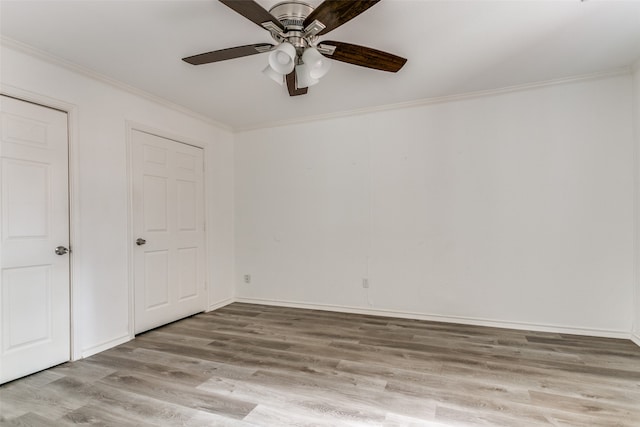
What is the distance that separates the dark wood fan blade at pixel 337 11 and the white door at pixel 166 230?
91.4 inches

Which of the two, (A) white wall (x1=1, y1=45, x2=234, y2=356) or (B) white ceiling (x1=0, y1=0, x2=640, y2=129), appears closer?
(B) white ceiling (x1=0, y1=0, x2=640, y2=129)

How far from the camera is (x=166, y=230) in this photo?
3.43m

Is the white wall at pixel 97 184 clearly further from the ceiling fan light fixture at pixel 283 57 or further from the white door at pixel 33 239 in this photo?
the ceiling fan light fixture at pixel 283 57

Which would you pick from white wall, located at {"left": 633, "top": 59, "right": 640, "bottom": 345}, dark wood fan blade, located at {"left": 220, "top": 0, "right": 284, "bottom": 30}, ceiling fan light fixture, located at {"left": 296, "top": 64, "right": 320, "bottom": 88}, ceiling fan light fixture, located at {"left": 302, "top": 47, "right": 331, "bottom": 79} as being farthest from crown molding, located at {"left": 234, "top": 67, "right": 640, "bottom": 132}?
dark wood fan blade, located at {"left": 220, "top": 0, "right": 284, "bottom": 30}

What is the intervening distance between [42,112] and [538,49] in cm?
384

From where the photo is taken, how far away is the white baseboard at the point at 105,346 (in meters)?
2.63

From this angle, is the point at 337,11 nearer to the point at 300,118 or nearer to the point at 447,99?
the point at 447,99

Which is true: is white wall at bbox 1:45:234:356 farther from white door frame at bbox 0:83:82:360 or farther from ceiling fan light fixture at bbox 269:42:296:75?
ceiling fan light fixture at bbox 269:42:296:75

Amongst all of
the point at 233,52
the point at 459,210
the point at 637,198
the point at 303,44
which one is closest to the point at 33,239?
Result: the point at 233,52

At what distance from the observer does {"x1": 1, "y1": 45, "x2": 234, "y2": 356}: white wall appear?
243cm

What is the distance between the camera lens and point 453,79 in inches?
116

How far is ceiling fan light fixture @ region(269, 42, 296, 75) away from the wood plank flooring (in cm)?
207

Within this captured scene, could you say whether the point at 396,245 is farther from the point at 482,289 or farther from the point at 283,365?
the point at 283,365

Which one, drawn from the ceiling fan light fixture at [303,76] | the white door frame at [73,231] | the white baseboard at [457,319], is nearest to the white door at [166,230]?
the white door frame at [73,231]
